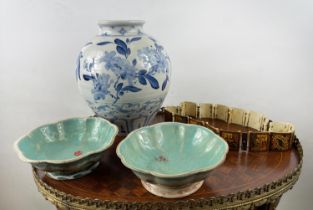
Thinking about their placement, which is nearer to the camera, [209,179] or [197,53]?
[209,179]

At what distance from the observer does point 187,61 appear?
93 cm

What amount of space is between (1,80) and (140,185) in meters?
0.66

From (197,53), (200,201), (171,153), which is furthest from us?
(197,53)

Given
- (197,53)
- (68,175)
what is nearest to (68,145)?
(68,175)

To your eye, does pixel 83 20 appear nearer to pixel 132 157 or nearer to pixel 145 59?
pixel 145 59

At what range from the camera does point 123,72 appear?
1.99 ft

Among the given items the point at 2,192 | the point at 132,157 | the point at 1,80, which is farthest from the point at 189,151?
the point at 2,192

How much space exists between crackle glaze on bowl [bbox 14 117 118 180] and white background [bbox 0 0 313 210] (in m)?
0.35

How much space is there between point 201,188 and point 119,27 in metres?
0.34

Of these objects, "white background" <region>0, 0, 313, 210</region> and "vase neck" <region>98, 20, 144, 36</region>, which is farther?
"white background" <region>0, 0, 313, 210</region>

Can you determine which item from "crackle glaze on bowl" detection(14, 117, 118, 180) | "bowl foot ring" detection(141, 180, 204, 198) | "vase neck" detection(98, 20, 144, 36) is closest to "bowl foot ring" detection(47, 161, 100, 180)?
"crackle glaze on bowl" detection(14, 117, 118, 180)

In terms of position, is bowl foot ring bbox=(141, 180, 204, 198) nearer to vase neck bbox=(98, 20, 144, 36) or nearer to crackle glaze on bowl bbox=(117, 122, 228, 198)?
crackle glaze on bowl bbox=(117, 122, 228, 198)

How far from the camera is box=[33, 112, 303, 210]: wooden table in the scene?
1.59 ft

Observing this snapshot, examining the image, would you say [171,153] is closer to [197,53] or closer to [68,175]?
[68,175]
